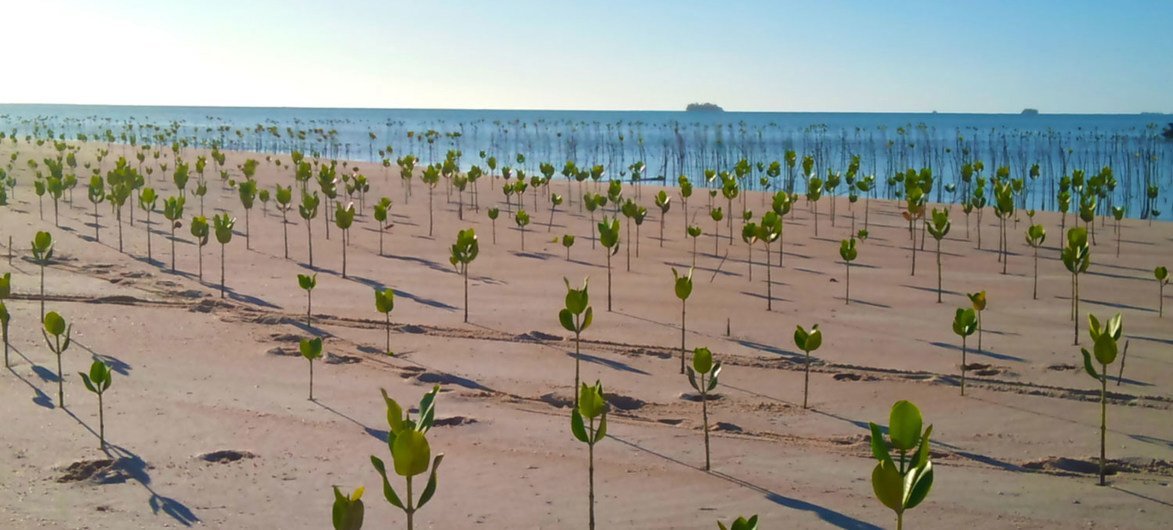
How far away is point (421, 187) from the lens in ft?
99.8

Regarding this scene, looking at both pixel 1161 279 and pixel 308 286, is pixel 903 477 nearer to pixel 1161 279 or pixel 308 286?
pixel 308 286

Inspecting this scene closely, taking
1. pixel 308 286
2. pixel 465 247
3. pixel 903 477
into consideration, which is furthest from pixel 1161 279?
pixel 903 477

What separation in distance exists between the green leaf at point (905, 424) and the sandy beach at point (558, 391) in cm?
242

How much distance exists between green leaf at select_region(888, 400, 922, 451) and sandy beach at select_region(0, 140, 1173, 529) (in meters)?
2.42

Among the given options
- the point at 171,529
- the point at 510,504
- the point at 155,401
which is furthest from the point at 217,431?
the point at 510,504

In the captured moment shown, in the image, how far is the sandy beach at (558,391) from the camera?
640 centimetres

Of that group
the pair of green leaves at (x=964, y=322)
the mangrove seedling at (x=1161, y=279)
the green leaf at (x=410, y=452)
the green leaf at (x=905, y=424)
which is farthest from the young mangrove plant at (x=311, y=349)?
the mangrove seedling at (x=1161, y=279)

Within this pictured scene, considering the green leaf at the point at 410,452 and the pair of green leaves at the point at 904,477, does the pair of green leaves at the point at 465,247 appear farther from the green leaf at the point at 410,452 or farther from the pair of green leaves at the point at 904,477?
the pair of green leaves at the point at 904,477

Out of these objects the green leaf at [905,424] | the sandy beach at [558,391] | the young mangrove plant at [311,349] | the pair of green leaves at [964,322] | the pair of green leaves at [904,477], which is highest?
the green leaf at [905,424]

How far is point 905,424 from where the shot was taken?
3.78 m

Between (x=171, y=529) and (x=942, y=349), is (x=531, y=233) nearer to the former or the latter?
(x=942, y=349)

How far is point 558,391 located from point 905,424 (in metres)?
5.55

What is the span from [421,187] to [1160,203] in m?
23.3

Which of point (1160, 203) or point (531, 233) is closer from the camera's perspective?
point (531, 233)
